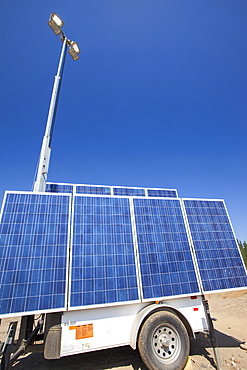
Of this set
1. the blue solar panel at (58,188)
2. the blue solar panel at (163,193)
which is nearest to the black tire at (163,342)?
the blue solar panel at (163,193)

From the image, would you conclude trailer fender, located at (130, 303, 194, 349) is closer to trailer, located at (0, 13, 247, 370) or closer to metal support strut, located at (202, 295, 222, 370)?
trailer, located at (0, 13, 247, 370)

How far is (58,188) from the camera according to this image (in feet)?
31.5

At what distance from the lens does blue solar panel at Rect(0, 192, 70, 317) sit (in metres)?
4.17

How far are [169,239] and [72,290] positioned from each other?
11.3 ft

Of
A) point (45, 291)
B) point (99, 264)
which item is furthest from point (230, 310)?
point (45, 291)

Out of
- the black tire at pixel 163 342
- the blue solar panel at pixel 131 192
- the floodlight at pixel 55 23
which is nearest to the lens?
the black tire at pixel 163 342

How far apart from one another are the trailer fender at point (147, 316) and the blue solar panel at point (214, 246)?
1167 millimetres

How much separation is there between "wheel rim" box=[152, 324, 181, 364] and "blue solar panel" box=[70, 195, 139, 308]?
47.6 inches

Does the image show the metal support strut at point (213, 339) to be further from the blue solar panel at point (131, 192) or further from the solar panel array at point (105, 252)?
the blue solar panel at point (131, 192)

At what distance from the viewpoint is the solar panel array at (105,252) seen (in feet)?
14.4

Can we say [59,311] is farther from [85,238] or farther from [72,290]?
[85,238]

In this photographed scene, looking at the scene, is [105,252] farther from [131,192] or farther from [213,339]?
[131,192]

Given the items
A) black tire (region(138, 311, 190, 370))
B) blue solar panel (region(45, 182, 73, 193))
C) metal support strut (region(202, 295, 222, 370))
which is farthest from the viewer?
blue solar panel (region(45, 182, 73, 193))

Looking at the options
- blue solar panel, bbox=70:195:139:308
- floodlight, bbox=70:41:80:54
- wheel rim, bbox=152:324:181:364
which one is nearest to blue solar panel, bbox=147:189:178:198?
blue solar panel, bbox=70:195:139:308
